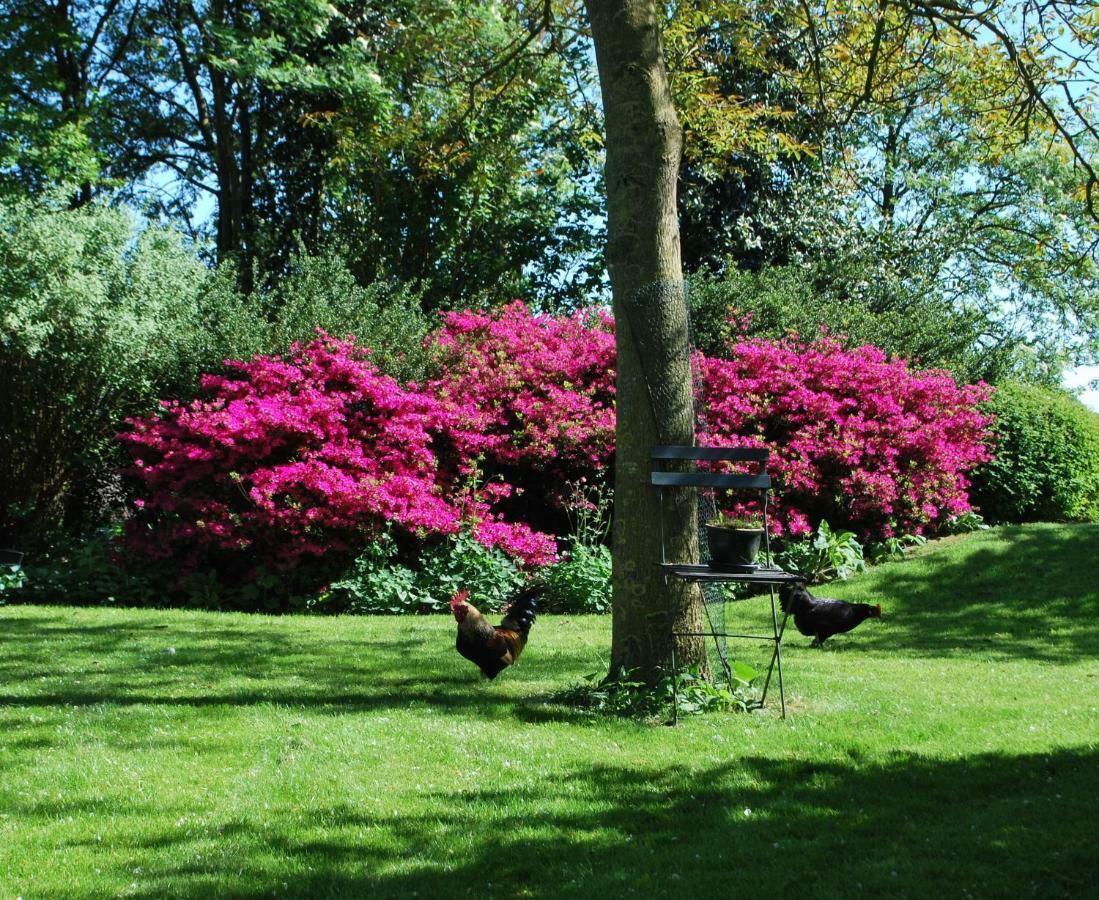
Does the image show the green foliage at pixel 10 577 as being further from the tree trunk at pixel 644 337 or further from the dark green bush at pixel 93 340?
the tree trunk at pixel 644 337

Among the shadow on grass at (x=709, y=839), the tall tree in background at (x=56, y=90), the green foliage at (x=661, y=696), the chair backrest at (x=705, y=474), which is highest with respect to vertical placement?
the tall tree in background at (x=56, y=90)

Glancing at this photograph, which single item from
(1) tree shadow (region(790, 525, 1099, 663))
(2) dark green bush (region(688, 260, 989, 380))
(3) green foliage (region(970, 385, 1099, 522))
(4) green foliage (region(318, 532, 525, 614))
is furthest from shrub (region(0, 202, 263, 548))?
(3) green foliage (region(970, 385, 1099, 522))

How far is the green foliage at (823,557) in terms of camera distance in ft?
41.4

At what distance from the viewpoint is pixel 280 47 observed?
1602 cm

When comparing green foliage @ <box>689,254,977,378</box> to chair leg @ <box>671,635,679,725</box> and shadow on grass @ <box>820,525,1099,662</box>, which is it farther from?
chair leg @ <box>671,635,679,725</box>

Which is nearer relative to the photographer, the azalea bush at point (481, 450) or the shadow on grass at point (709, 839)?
the shadow on grass at point (709, 839)

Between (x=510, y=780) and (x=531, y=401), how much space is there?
8.51 m

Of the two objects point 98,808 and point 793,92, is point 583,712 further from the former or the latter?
point 793,92

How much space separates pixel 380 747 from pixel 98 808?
1.47 meters

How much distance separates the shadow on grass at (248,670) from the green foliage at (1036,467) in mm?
9300

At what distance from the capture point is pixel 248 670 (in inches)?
309

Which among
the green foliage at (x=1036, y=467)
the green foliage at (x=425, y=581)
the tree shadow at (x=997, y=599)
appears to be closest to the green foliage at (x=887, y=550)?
the tree shadow at (x=997, y=599)

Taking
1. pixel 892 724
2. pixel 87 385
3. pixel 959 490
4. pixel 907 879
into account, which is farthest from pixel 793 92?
pixel 907 879

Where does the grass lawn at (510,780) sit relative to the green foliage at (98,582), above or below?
below
